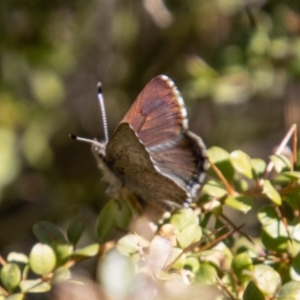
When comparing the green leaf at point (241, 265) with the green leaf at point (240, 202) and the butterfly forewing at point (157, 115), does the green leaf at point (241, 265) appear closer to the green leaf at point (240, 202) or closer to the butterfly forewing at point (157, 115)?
the green leaf at point (240, 202)

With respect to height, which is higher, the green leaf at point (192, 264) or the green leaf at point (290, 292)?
the green leaf at point (290, 292)

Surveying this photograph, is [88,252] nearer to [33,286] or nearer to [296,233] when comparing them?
[33,286]

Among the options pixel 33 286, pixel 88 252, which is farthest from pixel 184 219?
pixel 33 286

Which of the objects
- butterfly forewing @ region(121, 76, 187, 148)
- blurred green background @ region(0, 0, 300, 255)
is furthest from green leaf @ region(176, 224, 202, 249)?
blurred green background @ region(0, 0, 300, 255)

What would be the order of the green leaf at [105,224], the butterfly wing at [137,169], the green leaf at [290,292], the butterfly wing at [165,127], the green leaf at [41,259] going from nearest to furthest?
1. the green leaf at [290,292]
2. the green leaf at [41,259]
3. the green leaf at [105,224]
4. the butterfly wing at [137,169]
5. the butterfly wing at [165,127]

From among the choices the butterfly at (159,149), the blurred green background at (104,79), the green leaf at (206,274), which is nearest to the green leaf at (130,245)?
the green leaf at (206,274)
